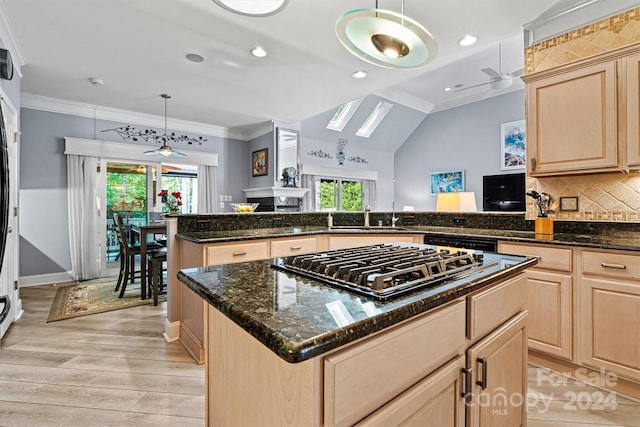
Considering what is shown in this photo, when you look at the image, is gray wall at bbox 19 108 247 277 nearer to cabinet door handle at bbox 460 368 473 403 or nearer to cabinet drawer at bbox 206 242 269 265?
cabinet drawer at bbox 206 242 269 265

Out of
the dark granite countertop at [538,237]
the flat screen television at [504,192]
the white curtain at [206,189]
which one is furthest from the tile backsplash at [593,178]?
the white curtain at [206,189]

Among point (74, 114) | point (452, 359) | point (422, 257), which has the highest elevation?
point (74, 114)

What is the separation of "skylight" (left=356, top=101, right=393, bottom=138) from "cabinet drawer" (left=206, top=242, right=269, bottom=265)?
18.0ft

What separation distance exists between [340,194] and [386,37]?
650cm

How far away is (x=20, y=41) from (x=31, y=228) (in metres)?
2.77

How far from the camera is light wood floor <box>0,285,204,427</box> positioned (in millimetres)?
1692

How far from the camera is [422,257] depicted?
120 cm

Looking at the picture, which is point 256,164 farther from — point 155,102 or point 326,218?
point 326,218

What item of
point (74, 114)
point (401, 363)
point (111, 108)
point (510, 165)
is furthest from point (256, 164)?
point (401, 363)

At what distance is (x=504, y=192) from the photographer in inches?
249

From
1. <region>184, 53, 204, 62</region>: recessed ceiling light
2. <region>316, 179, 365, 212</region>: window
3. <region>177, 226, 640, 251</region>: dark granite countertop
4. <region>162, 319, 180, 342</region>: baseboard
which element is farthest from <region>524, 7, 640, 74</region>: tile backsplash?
<region>316, 179, 365, 212</region>: window

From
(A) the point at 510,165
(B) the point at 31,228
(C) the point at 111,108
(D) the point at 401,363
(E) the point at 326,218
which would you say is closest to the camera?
(D) the point at 401,363

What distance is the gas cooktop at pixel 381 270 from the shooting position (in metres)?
0.86

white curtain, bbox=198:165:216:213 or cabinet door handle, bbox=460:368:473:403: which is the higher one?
white curtain, bbox=198:165:216:213
